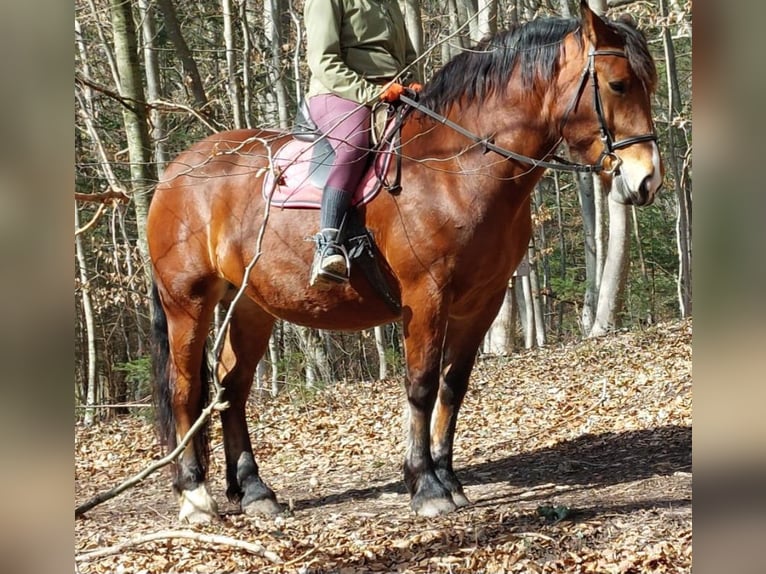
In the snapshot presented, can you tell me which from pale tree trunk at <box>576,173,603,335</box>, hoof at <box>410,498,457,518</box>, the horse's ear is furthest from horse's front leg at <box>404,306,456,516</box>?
pale tree trunk at <box>576,173,603,335</box>

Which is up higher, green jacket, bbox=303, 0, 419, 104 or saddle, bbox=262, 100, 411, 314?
green jacket, bbox=303, 0, 419, 104

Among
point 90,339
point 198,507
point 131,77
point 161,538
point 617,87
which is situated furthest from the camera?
point 90,339

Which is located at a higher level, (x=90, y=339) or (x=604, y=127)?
(x=604, y=127)

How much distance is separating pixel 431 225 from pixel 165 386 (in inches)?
95.0

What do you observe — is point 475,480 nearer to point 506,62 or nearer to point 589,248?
point 506,62

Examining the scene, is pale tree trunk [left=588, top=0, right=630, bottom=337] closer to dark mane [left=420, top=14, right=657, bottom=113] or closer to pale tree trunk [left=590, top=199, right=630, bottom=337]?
pale tree trunk [left=590, top=199, right=630, bottom=337]

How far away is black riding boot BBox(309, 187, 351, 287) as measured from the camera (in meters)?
4.57

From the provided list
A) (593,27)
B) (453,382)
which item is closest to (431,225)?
(453,382)

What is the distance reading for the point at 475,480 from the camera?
593 centimetres

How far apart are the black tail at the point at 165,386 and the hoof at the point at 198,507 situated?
19cm

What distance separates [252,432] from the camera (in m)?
8.95

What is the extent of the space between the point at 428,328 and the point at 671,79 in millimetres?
10728
